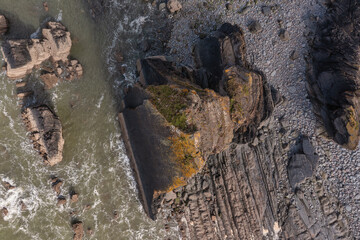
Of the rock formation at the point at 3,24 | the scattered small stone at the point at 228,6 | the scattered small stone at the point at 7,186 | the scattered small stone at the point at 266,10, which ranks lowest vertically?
the scattered small stone at the point at 7,186

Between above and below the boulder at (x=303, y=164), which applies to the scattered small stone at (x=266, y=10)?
above

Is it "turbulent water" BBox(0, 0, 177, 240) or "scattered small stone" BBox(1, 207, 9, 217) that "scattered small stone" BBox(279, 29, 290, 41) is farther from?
"scattered small stone" BBox(1, 207, 9, 217)

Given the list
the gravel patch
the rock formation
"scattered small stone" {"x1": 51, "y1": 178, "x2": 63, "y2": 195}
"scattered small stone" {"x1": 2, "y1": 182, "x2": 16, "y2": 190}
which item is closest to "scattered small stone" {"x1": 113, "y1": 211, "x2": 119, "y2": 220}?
"scattered small stone" {"x1": 51, "y1": 178, "x2": 63, "y2": 195}

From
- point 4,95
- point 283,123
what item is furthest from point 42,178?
point 283,123

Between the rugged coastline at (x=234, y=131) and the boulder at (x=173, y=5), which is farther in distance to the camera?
the boulder at (x=173, y=5)

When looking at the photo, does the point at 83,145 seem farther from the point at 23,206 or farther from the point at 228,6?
the point at 228,6

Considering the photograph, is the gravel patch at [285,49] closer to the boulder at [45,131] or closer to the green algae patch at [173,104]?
the green algae patch at [173,104]

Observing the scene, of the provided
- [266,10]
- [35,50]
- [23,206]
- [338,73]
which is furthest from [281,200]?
[35,50]

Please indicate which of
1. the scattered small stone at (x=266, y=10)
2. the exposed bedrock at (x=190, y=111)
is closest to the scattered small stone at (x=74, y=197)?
the exposed bedrock at (x=190, y=111)
